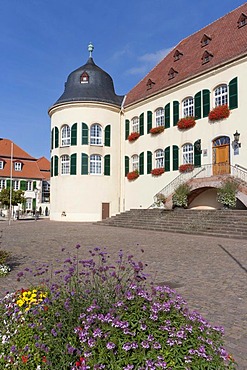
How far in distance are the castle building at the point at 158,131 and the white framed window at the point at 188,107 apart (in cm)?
7

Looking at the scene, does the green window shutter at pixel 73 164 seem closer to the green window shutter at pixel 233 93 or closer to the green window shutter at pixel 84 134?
the green window shutter at pixel 84 134

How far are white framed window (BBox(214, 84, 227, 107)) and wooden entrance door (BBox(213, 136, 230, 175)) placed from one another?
235cm

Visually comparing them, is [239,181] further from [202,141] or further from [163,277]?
[163,277]

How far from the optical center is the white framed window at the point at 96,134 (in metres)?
28.1

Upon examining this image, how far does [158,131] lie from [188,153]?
345 cm

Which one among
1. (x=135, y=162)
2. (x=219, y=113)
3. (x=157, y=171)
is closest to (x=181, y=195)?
(x=157, y=171)

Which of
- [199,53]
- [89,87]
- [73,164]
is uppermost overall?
[199,53]

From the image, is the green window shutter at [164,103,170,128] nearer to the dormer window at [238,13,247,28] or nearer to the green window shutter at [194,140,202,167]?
the green window shutter at [194,140,202,167]

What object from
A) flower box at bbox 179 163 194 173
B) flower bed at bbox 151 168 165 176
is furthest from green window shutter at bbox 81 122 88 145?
flower box at bbox 179 163 194 173

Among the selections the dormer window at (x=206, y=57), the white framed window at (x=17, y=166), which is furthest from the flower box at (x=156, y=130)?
the white framed window at (x=17, y=166)

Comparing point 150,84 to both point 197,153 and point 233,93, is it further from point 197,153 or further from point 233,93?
point 233,93

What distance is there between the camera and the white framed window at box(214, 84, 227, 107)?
20487 millimetres

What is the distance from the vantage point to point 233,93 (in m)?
19.6

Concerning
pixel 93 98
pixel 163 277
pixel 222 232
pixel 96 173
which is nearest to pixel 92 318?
pixel 163 277
